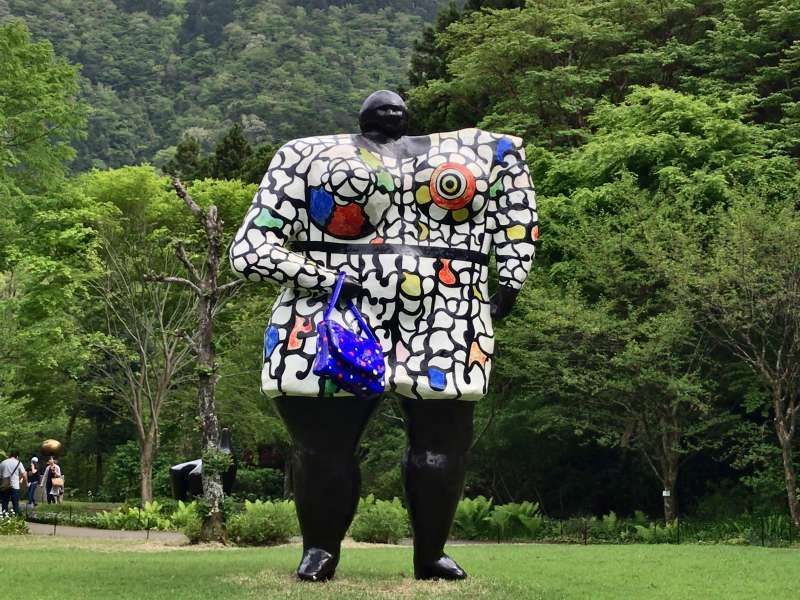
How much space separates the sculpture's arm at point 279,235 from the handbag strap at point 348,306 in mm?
44

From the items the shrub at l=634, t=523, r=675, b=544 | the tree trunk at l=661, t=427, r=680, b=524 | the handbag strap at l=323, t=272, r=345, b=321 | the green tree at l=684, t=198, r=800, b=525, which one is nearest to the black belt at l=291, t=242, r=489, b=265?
the handbag strap at l=323, t=272, r=345, b=321

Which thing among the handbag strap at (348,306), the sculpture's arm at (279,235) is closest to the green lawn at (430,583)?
the handbag strap at (348,306)

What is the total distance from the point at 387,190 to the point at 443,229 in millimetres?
420

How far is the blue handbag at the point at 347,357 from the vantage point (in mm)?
6262

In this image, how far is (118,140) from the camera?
4922cm

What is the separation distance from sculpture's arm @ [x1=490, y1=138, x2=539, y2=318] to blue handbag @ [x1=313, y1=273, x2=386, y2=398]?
973 mm

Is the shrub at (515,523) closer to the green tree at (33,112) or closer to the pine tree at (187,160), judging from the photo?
the green tree at (33,112)

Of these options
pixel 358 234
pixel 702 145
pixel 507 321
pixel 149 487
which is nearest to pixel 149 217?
pixel 149 487

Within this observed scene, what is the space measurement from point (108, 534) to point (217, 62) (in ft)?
146

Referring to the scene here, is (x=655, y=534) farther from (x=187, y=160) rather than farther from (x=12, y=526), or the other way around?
(x=187, y=160)

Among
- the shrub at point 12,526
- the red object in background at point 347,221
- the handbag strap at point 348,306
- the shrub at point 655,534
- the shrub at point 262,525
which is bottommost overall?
the shrub at point 655,534

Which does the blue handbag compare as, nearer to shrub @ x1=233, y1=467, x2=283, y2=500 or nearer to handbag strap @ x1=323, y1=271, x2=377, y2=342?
handbag strap @ x1=323, y1=271, x2=377, y2=342

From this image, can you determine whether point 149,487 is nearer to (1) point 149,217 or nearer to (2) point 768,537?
(1) point 149,217

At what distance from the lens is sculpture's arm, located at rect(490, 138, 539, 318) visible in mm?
6922
